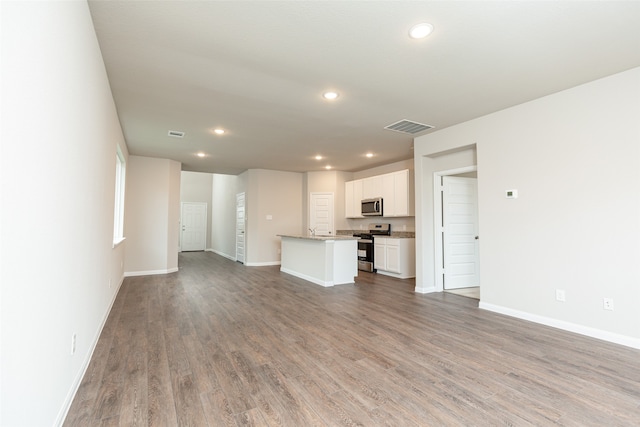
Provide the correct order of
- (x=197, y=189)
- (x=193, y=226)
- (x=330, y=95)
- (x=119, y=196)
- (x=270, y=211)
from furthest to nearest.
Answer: (x=197, y=189) → (x=193, y=226) → (x=270, y=211) → (x=119, y=196) → (x=330, y=95)

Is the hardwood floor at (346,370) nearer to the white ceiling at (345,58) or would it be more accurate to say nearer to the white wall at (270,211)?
the white ceiling at (345,58)

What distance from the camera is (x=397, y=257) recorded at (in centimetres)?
647

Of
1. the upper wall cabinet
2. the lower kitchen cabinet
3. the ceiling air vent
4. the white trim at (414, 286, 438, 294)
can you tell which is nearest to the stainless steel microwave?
the upper wall cabinet

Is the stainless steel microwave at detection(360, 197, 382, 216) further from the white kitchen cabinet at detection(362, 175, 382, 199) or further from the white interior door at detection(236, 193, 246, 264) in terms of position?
the white interior door at detection(236, 193, 246, 264)

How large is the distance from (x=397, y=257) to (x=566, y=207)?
3.43 meters

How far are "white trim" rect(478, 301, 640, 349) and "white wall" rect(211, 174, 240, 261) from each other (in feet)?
23.6

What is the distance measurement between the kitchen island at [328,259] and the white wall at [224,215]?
3.72 m

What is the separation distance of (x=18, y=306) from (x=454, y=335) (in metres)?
3.33

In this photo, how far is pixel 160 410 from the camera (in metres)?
1.85

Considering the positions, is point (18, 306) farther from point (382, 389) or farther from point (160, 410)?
point (382, 389)

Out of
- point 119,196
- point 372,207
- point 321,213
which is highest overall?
point 119,196

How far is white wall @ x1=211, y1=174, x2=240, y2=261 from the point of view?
31.8ft

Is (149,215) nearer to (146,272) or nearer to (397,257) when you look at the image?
(146,272)

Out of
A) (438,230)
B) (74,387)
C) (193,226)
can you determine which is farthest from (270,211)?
(74,387)
